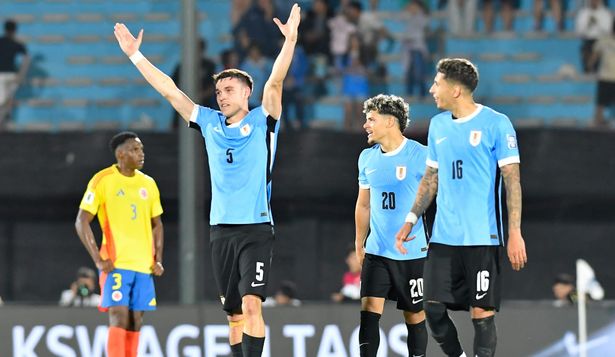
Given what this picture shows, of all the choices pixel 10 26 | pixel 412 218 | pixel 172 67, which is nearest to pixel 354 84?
pixel 172 67

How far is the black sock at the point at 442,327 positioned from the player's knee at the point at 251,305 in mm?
1045

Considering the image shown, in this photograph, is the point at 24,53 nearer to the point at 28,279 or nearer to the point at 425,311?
the point at 28,279

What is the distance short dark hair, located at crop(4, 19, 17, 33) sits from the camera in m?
15.1

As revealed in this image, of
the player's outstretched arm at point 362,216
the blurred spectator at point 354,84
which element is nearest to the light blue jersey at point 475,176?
the player's outstretched arm at point 362,216

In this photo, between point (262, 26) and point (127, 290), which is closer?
point (127, 290)

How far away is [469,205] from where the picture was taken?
26.8 feet

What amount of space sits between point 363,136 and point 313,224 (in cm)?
110

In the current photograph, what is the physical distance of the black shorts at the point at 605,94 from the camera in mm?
14602

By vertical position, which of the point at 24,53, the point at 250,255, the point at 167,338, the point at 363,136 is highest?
the point at 24,53

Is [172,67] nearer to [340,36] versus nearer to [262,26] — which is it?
[262,26]

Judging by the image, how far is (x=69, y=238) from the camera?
14.4m

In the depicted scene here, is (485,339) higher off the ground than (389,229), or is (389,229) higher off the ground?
(389,229)

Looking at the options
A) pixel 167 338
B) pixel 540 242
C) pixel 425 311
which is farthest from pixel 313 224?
pixel 425 311

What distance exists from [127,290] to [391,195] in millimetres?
2421
